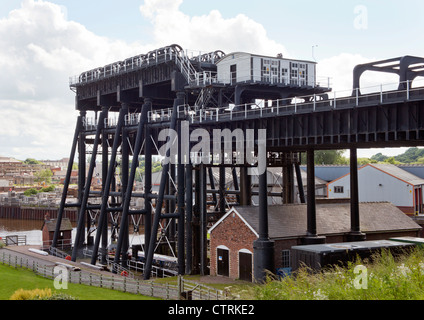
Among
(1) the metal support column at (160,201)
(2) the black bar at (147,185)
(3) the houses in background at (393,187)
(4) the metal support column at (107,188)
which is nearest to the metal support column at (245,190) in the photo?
(1) the metal support column at (160,201)

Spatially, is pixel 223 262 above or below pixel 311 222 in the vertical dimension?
below

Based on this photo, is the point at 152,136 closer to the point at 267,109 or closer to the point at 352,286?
the point at 267,109

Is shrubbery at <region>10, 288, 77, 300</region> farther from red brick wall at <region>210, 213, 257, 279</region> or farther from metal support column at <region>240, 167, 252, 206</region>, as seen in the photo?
metal support column at <region>240, 167, 252, 206</region>

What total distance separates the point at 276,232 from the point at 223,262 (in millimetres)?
4569

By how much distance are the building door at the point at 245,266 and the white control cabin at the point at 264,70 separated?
14.1 meters

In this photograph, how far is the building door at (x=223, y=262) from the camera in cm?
3512

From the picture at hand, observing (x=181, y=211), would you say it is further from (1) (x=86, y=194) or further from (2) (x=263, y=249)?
(1) (x=86, y=194)

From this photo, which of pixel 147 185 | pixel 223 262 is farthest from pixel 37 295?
pixel 147 185

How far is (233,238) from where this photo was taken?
34.8 meters

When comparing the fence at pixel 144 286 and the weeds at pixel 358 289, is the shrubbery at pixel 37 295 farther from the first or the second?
the weeds at pixel 358 289

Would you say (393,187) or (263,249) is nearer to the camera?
(263,249)

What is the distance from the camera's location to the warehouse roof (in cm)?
3441

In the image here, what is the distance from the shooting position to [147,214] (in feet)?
143
